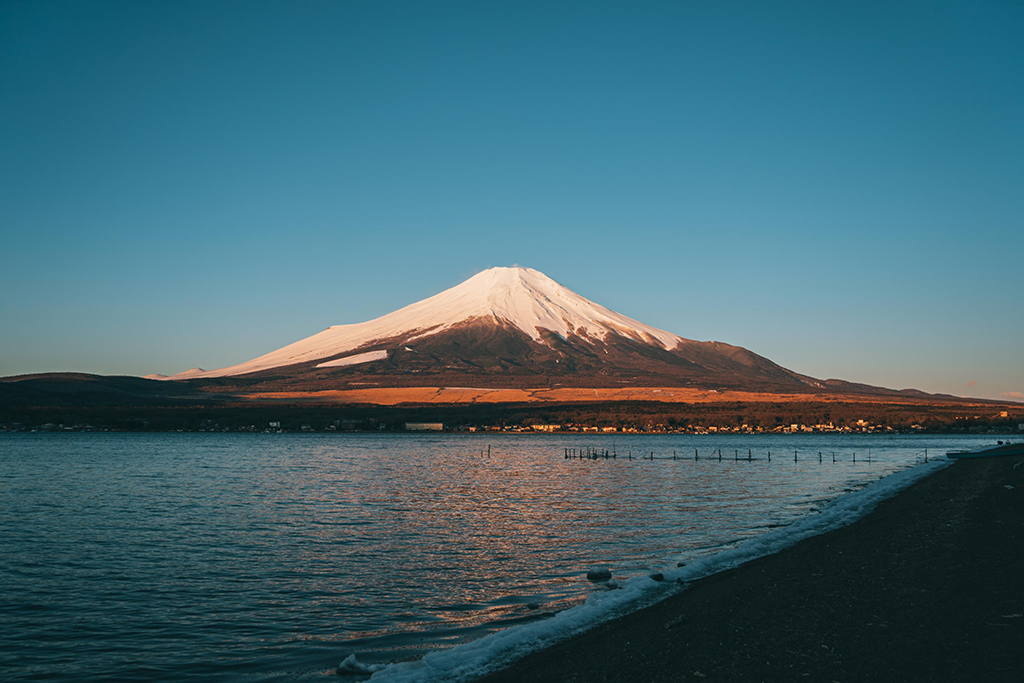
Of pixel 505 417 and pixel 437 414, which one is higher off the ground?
pixel 437 414

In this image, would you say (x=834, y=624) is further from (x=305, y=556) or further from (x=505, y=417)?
(x=505, y=417)

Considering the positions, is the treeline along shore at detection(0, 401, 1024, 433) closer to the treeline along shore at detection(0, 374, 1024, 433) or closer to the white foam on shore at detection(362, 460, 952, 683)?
the treeline along shore at detection(0, 374, 1024, 433)

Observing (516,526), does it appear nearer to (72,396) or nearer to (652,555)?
(652,555)

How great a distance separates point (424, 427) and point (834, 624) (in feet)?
454

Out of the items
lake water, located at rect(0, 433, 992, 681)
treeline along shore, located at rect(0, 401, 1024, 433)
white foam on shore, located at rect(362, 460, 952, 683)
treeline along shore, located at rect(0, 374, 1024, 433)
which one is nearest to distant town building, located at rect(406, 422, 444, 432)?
treeline along shore, located at rect(0, 401, 1024, 433)

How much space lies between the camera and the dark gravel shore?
31.3 feet

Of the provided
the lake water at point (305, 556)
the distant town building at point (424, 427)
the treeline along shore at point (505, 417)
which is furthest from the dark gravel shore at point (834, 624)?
the treeline along shore at point (505, 417)

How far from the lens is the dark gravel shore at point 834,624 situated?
9.55 meters

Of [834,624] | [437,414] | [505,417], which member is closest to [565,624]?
[834,624]

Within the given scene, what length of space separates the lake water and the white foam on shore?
993 mm

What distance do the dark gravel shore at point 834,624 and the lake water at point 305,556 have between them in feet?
9.14

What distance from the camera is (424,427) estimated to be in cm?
14750

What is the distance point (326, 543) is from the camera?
23.3 meters

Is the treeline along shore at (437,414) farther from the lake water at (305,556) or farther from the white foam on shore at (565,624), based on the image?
the white foam on shore at (565,624)
